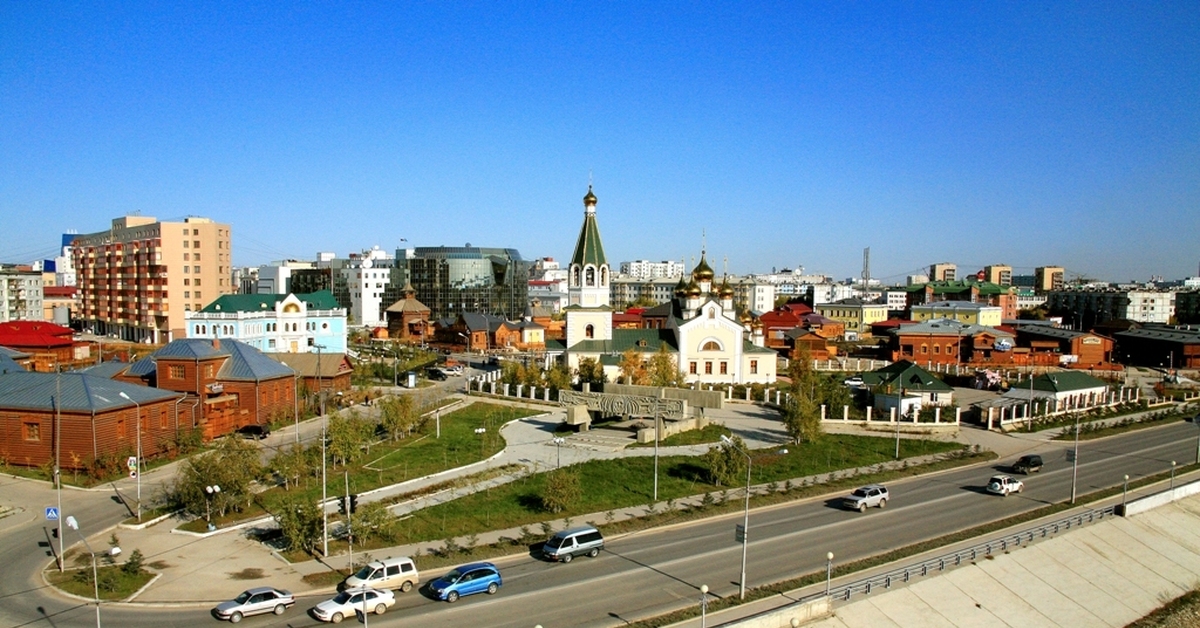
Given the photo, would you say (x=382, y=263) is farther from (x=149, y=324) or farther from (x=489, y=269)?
(x=149, y=324)

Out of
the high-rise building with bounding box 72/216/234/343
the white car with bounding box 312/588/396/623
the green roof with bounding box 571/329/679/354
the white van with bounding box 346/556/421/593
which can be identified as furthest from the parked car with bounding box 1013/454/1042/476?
A: the high-rise building with bounding box 72/216/234/343

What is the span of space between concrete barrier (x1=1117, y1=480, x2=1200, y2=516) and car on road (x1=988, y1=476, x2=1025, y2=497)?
11.4 feet

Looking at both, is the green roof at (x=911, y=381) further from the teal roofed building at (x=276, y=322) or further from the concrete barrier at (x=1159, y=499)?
the teal roofed building at (x=276, y=322)

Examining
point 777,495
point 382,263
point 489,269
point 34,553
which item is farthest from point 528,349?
point 34,553

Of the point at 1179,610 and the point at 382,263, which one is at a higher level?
the point at 382,263

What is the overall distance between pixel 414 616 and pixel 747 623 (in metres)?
7.84

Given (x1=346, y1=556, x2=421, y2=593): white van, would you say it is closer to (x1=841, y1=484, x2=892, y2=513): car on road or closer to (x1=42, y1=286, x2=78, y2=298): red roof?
(x1=841, y1=484, x2=892, y2=513): car on road

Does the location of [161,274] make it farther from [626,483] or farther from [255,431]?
[626,483]

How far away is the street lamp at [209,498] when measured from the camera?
25.0 metres

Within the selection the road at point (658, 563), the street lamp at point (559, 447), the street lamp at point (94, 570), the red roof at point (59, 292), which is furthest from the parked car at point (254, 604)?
the red roof at point (59, 292)

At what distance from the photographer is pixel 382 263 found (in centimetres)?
11931

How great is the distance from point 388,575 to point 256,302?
52224 millimetres

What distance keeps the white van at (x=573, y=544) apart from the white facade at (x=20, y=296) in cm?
8224

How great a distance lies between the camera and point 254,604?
18.8 metres
